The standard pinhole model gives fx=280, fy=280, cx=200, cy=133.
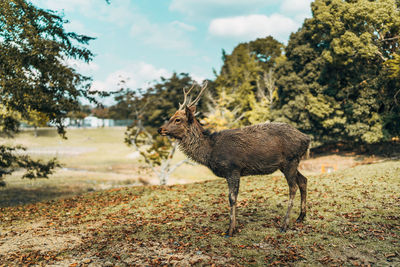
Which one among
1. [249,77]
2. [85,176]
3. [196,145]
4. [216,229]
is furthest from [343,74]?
[85,176]

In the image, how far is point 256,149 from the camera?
293 inches

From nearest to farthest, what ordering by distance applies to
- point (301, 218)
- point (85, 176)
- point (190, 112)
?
point (190, 112) < point (301, 218) < point (85, 176)

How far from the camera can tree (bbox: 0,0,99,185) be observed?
11.4 metres

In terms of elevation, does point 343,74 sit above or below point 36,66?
above

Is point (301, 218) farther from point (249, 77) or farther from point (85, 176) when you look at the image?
point (249, 77)

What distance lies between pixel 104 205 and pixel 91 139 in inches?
2506

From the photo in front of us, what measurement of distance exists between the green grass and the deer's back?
1.84m

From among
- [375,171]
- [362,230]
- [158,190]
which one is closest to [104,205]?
[158,190]

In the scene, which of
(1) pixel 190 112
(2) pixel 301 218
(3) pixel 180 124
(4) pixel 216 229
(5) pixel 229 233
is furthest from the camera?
(2) pixel 301 218

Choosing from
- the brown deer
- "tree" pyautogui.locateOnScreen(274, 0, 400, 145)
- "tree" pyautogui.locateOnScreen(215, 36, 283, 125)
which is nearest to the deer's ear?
the brown deer

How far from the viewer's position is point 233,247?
269 inches

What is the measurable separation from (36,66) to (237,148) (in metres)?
10.5

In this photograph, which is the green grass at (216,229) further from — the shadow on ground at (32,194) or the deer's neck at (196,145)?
the shadow on ground at (32,194)

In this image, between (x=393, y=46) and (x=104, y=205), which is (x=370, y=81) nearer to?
(x=393, y=46)
